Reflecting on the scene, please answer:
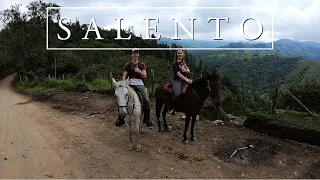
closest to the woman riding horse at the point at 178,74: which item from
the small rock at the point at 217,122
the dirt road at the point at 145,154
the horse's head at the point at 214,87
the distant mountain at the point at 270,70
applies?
the horse's head at the point at 214,87

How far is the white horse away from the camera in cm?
539

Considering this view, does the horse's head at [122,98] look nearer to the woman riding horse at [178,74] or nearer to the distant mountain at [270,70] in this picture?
the woman riding horse at [178,74]

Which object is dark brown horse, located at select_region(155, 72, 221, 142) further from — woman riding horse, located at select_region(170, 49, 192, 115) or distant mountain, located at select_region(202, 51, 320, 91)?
distant mountain, located at select_region(202, 51, 320, 91)

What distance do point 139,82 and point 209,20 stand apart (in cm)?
421

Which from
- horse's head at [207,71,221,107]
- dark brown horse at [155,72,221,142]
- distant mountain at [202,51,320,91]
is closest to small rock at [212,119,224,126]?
dark brown horse at [155,72,221,142]

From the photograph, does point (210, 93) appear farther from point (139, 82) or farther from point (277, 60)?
point (277, 60)

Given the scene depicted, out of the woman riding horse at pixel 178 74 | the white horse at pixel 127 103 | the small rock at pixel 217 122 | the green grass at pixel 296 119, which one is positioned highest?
the woman riding horse at pixel 178 74

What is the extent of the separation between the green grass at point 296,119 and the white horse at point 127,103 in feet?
13.6

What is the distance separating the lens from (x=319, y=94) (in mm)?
24406

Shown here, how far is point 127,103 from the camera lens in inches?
220

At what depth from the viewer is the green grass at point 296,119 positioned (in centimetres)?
722

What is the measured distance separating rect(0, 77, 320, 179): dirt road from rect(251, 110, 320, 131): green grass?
0.62 metres

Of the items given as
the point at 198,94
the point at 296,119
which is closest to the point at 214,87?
the point at 198,94

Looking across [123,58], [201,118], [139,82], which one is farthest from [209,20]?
[123,58]
